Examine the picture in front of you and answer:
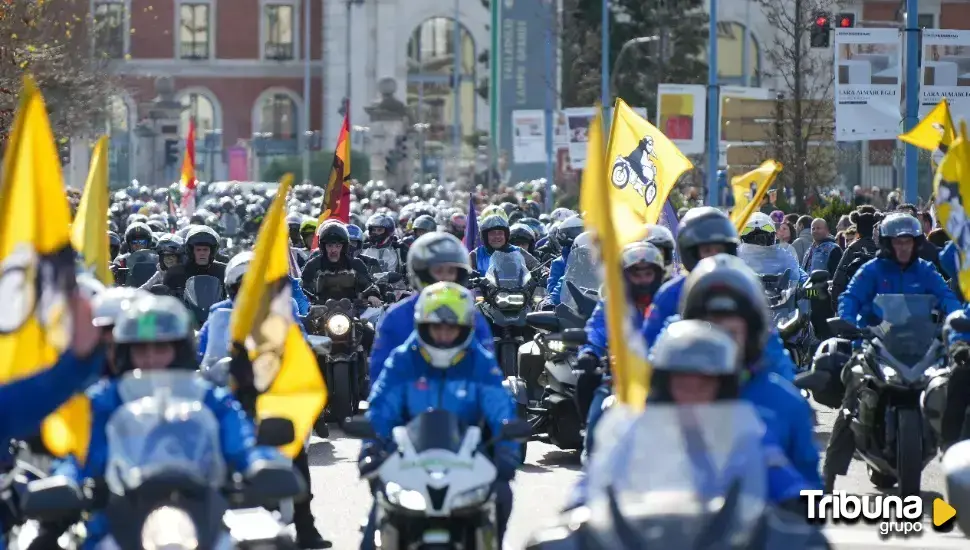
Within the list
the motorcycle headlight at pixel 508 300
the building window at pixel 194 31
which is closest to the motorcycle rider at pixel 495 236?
the motorcycle headlight at pixel 508 300

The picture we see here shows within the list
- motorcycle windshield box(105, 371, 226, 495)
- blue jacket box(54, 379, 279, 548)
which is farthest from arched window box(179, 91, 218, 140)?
motorcycle windshield box(105, 371, 226, 495)

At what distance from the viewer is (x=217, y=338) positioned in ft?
36.5

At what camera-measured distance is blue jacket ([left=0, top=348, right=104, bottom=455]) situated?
747 cm

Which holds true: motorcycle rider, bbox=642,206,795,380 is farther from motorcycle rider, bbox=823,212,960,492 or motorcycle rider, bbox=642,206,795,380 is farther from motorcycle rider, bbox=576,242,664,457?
motorcycle rider, bbox=823,212,960,492

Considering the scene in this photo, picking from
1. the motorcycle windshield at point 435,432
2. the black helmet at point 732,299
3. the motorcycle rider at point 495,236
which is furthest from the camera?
the motorcycle rider at point 495,236

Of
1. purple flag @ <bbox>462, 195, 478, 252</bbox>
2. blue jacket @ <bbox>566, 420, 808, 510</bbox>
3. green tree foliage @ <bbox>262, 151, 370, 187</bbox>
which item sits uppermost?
blue jacket @ <bbox>566, 420, 808, 510</bbox>

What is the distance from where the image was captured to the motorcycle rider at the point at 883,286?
12562 millimetres

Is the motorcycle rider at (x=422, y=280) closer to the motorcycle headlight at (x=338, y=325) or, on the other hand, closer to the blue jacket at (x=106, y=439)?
the blue jacket at (x=106, y=439)

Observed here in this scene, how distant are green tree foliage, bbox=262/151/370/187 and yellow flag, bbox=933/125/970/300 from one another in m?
65.3

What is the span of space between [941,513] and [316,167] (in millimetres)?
72814

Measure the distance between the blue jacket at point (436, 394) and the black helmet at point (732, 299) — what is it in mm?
1334

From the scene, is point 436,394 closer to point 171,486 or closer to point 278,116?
point 171,486

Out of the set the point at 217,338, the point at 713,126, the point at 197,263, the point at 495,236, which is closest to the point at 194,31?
the point at 713,126

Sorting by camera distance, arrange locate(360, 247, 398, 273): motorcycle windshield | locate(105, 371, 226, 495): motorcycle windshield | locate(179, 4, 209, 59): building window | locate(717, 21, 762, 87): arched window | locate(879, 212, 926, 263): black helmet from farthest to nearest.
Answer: locate(179, 4, 209, 59): building window → locate(717, 21, 762, 87): arched window → locate(360, 247, 398, 273): motorcycle windshield → locate(879, 212, 926, 263): black helmet → locate(105, 371, 226, 495): motorcycle windshield
